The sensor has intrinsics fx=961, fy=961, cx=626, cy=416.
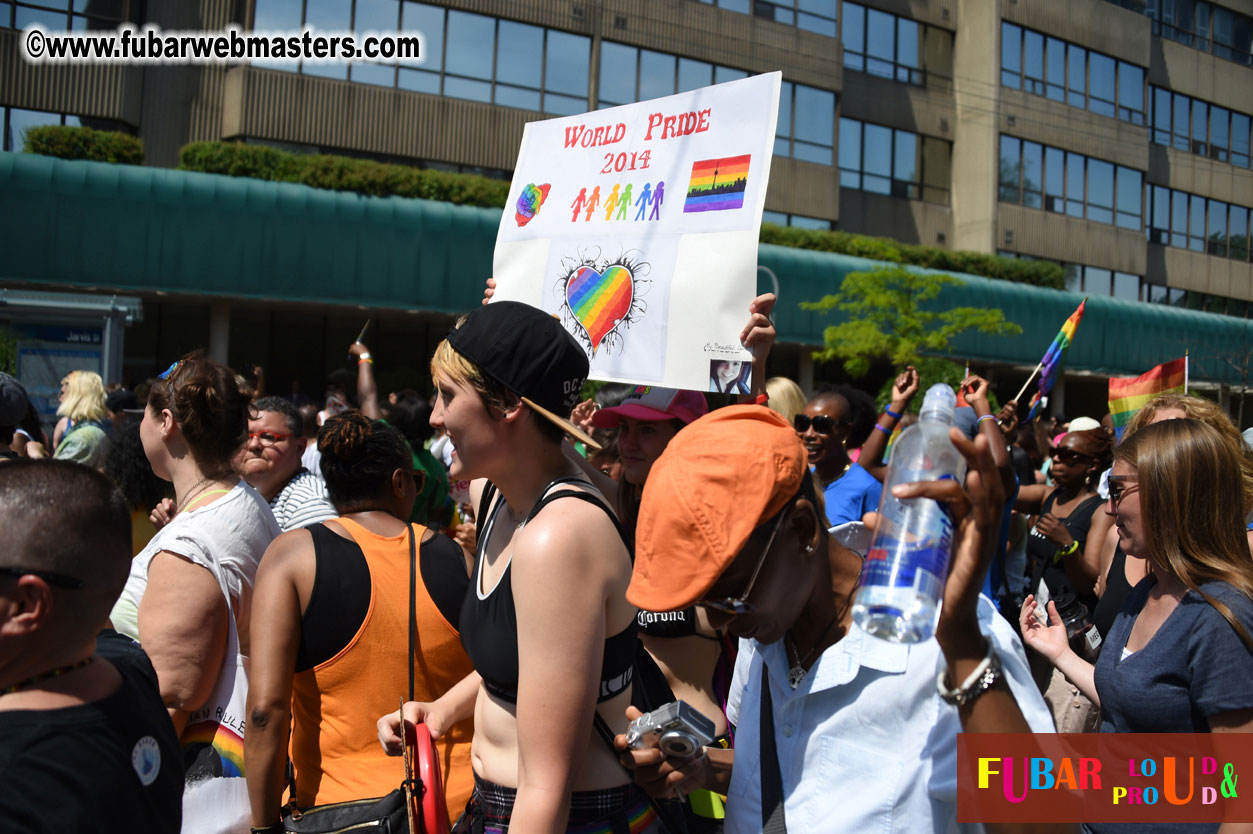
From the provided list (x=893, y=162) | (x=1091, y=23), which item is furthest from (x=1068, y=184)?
(x=893, y=162)

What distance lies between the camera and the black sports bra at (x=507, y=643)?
88.6 inches

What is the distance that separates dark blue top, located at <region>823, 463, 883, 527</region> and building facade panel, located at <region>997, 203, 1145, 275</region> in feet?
105

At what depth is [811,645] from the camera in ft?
6.25

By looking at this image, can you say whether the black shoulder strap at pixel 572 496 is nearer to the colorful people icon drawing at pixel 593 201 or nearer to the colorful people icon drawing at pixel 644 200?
the colorful people icon drawing at pixel 644 200

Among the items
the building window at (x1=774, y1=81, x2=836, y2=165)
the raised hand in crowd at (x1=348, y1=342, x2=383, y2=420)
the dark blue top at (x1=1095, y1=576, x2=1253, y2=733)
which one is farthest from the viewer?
the building window at (x1=774, y1=81, x2=836, y2=165)

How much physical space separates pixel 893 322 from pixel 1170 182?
67.3 feet

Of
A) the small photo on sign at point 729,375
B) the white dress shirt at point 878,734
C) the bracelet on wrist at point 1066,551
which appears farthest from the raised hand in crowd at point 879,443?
the white dress shirt at point 878,734

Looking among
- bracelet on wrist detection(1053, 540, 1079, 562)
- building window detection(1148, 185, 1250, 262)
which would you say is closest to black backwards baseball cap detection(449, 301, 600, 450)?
bracelet on wrist detection(1053, 540, 1079, 562)

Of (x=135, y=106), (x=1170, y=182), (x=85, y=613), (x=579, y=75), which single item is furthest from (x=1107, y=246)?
(x=85, y=613)

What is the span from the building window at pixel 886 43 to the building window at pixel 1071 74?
2407 millimetres

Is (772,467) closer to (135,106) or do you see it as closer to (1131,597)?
(1131,597)

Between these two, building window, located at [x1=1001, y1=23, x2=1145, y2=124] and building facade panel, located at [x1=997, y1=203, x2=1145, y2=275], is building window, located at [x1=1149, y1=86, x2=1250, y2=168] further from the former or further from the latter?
building facade panel, located at [x1=997, y1=203, x2=1145, y2=275]

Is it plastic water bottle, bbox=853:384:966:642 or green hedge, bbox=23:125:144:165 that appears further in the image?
green hedge, bbox=23:125:144:165

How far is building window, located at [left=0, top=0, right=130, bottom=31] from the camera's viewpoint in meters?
21.8
